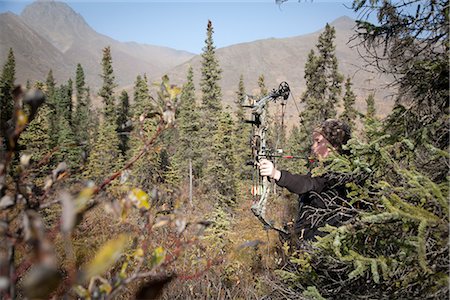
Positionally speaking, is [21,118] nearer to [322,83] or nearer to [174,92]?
[174,92]

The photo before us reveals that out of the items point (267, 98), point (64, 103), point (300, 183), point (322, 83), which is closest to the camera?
point (300, 183)

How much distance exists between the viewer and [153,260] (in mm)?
1034

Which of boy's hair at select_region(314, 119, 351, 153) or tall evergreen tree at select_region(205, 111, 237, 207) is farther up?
boy's hair at select_region(314, 119, 351, 153)

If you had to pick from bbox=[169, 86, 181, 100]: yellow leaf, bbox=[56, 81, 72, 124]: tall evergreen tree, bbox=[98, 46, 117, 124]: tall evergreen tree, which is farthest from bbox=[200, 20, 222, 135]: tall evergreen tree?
bbox=[56, 81, 72, 124]: tall evergreen tree

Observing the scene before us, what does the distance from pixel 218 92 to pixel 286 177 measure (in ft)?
81.3

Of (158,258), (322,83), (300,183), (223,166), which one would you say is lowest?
(223,166)

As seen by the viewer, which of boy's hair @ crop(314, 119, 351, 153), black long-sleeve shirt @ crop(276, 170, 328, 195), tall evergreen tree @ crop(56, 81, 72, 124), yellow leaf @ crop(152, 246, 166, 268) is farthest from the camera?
tall evergreen tree @ crop(56, 81, 72, 124)

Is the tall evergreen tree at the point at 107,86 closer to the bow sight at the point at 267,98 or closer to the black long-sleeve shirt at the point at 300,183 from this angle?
the bow sight at the point at 267,98

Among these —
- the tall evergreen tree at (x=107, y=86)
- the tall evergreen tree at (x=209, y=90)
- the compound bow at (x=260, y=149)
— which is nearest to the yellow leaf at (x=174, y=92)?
the compound bow at (x=260, y=149)

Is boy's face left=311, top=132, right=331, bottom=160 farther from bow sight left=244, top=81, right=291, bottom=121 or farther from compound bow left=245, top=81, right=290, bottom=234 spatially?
bow sight left=244, top=81, right=291, bottom=121

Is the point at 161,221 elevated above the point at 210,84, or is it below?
below

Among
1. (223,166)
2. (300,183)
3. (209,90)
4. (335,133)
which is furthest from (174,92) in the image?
(209,90)

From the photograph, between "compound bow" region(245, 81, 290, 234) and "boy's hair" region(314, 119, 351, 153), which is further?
"compound bow" region(245, 81, 290, 234)

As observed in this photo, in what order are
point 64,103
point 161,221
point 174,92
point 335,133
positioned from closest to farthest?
point 161,221, point 174,92, point 335,133, point 64,103
